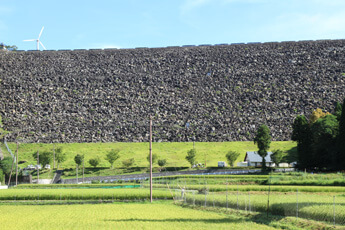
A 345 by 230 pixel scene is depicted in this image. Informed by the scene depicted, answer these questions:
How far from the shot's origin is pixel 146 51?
200 meters

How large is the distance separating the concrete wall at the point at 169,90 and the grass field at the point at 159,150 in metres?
5.29

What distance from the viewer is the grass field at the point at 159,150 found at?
10994 cm

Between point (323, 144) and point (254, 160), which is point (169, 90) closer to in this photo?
point (254, 160)

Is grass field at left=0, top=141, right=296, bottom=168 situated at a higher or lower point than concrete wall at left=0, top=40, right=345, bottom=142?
Result: lower

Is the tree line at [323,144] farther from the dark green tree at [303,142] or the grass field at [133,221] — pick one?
the grass field at [133,221]

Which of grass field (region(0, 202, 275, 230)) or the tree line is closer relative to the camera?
grass field (region(0, 202, 275, 230))

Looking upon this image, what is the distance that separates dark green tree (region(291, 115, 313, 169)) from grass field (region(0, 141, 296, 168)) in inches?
752

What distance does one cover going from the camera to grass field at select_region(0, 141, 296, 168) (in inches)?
4328

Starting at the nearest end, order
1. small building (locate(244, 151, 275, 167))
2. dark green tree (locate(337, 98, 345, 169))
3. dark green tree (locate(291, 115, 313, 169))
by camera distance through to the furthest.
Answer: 1. dark green tree (locate(337, 98, 345, 169))
2. dark green tree (locate(291, 115, 313, 169))
3. small building (locate(244, 151, 275, 167))

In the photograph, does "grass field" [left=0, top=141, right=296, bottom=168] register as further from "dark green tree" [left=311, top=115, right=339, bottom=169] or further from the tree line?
"dark green tree" [left=311, top=115, right=339, bottom=169]

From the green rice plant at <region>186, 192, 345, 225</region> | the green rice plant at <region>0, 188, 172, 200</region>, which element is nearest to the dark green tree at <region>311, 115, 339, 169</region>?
the green rice plant at <region>0, 188, 172, 200</region>

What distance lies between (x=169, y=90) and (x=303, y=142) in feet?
277

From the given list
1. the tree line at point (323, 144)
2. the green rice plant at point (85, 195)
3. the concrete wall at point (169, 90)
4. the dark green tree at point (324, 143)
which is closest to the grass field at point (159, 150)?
the concrete wall at point (169, 90)

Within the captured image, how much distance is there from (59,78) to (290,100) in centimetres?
9129
